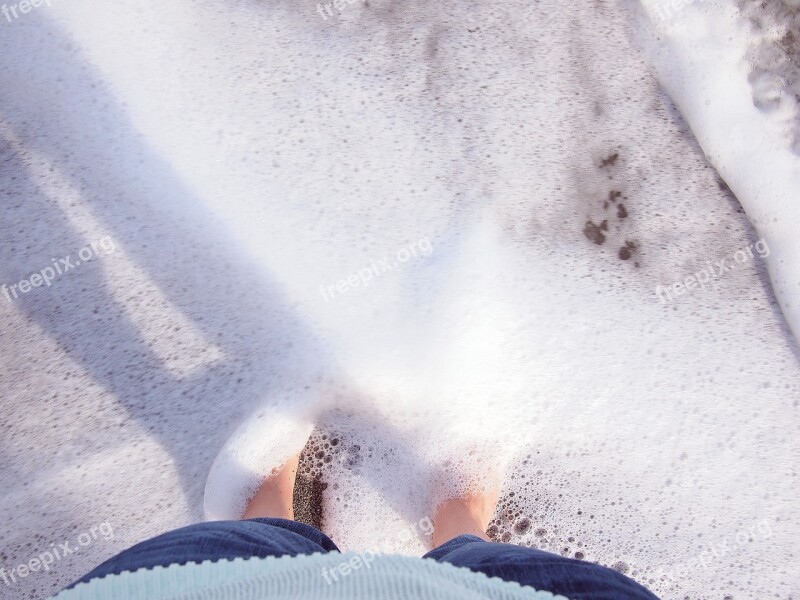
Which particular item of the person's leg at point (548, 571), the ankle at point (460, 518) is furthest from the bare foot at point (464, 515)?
the person's leg at point (548, 571)

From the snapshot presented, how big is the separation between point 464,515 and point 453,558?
344 mm

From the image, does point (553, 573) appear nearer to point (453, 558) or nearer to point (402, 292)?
point (453, 558)

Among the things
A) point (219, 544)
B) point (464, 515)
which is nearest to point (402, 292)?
point (464, 515)

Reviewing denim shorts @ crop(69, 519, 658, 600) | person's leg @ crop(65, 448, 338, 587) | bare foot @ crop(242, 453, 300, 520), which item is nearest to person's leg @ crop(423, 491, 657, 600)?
denim shorts @ crop(69, 519, 658, 600)

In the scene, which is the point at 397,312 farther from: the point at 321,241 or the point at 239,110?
the point at 239,110

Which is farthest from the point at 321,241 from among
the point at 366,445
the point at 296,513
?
the point at 296,513

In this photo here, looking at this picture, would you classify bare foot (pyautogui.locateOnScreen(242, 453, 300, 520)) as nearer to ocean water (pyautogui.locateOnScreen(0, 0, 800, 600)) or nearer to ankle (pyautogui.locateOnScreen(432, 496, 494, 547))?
ocean water (pyautogui.locateOnScreen(0, 0, 800, 600))

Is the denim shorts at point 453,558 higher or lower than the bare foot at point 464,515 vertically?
higher

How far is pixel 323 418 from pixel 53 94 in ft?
2.61

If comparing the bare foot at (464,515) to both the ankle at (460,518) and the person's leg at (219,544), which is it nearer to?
the ankle at (460,518)

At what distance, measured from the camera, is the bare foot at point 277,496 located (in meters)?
0.92

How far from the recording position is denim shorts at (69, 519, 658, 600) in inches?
21.7

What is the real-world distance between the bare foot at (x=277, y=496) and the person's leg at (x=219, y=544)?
0.20 metres

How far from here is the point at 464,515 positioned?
37.4 inches
